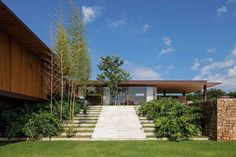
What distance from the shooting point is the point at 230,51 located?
77.4ft

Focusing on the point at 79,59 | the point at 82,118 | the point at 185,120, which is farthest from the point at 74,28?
the point at 185,120

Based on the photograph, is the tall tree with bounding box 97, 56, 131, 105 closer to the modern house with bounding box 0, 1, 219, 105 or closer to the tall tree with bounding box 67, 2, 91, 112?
the modern house with bounding box 0, 1, 219, 105

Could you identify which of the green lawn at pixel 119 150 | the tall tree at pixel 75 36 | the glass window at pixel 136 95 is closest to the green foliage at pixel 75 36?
the tall tree at pixel 75 36

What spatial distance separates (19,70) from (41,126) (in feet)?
7.85

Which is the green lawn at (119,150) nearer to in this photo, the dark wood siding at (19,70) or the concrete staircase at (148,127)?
the concrete staircase at (148,127)

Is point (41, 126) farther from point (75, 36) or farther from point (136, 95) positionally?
point (136, 95)

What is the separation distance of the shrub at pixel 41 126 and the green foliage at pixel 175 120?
162 inches

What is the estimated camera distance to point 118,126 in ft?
49.4

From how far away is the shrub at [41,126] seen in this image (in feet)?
42.3

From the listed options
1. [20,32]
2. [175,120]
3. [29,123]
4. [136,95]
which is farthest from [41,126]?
[136,95]

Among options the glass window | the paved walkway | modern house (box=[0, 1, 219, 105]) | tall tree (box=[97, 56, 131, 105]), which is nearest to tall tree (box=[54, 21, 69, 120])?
modern house (box=[0, 1, 219, 105])

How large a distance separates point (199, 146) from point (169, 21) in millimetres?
11118

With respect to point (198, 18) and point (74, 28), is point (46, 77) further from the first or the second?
point (198, 18)

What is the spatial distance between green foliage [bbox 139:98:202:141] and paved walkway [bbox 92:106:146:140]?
2.70 ft
